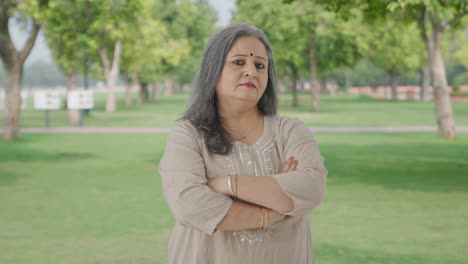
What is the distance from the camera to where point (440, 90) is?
72.7 feet

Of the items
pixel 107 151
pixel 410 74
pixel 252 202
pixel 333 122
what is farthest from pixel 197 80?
pixel 410 74

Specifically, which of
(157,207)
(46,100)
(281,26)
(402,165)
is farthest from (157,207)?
(281,26)

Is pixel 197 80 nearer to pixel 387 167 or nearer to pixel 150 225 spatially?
pixel 150 225

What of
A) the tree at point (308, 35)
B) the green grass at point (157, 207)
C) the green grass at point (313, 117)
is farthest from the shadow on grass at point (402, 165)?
the tree at point (308, 35)

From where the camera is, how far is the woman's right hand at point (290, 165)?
3113 millimetres

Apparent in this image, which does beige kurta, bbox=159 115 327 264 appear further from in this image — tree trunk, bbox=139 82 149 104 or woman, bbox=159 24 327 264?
tree trunk, bbox=139 82 149 104

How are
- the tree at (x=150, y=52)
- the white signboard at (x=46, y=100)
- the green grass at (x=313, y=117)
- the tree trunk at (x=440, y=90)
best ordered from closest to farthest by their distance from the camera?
the tree trunk at (x=440, y=90)
the white signboard at (x=46, y=100)
the green grass at (x=313, y=117)
the tree at (x=150, y=52)

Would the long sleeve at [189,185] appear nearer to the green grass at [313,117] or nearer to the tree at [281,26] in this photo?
the green grass at [313,117]

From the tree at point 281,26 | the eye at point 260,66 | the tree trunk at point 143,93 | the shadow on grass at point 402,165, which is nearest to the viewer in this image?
the eye at point 260,66

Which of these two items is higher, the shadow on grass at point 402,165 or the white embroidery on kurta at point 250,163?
the white embroidery on kurta at point 250,163

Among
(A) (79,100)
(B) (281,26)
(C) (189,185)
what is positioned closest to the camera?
(C) (189,185)

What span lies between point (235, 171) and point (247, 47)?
0.51 meters

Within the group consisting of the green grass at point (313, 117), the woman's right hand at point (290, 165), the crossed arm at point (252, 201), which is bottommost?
the green grass at point (313, 117)

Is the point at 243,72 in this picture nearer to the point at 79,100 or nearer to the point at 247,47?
the point at 247,47
